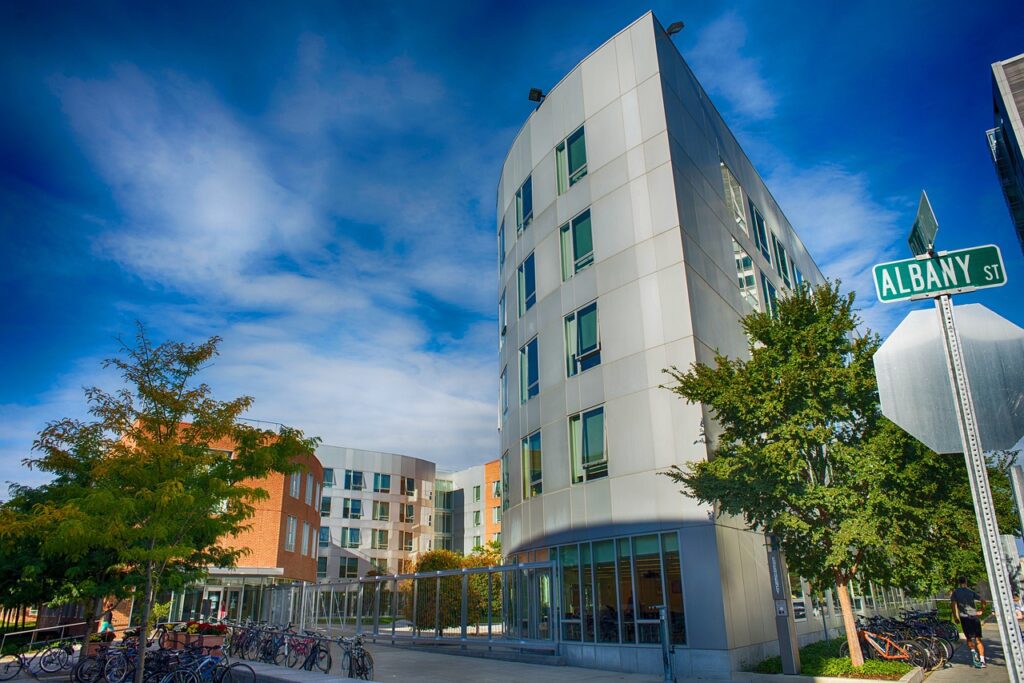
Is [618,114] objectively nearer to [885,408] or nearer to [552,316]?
[552,316]

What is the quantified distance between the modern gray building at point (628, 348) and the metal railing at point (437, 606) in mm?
1054

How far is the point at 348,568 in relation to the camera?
2776 inches

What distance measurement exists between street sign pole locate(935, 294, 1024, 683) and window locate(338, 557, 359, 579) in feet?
236

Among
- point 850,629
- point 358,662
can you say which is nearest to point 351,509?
point 358,662

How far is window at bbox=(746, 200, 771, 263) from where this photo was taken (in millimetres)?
28977

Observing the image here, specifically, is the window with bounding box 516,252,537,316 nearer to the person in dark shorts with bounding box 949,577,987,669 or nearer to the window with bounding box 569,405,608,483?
the window with bounding box 569,405,608,483

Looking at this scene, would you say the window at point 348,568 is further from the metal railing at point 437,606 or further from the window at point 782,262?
the window at point 782,262

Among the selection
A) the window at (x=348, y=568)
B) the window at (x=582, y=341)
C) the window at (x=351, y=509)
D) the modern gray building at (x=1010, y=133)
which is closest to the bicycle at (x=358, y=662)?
the window at (x=582, y=341)

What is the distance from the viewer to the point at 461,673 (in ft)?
55.5

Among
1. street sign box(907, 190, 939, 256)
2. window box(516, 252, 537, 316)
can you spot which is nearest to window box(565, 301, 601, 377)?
window box(516, 252, 537, 316)

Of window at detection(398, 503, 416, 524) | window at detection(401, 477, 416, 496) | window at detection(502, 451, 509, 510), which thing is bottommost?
window at detection(502, 451, 509, 510)

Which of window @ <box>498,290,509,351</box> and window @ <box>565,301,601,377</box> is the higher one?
window @ <box>498,290,509,351</box>

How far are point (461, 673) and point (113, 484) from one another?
9.23m

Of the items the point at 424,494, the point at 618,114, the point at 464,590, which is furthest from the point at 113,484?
the point at 424,494
